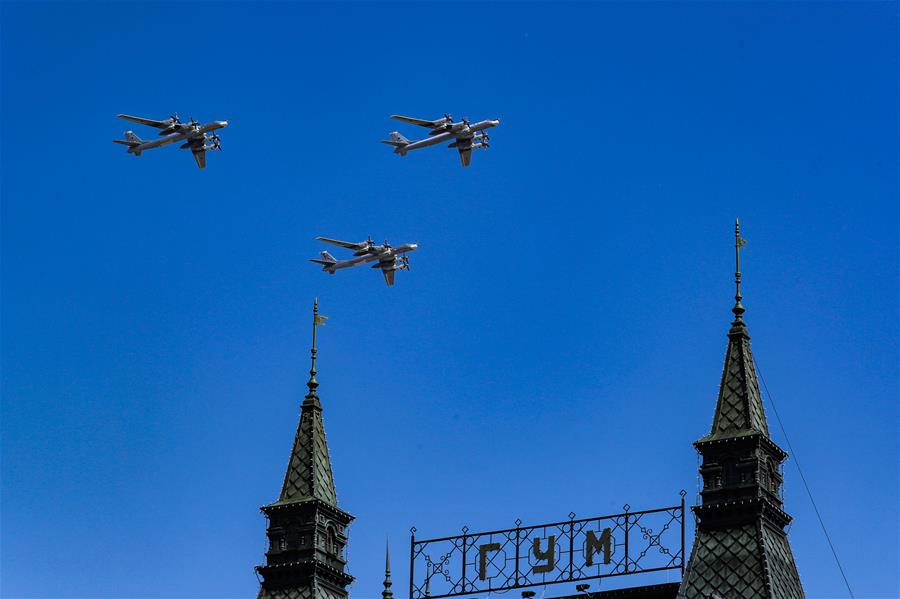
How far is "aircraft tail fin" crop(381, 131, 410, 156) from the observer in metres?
119

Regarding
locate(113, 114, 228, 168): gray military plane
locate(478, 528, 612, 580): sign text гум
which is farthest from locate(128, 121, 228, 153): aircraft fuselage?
locate(478, 528, 612, 580): sign text гум

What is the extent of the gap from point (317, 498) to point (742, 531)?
74.4ft

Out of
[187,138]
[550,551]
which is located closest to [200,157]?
[187,138]

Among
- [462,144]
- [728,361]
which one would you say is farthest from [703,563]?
[462,144]

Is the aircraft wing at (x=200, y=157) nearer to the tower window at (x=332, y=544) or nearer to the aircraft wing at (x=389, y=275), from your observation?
the aircraft wing at (x=389, y=275)

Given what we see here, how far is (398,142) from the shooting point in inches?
4690

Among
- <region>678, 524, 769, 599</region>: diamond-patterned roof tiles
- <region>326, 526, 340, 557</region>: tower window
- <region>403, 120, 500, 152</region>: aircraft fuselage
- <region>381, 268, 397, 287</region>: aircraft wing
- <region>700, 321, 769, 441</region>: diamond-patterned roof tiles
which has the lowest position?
<region>678, 524, 769, 599</region>: diamond-patterned roof tiles

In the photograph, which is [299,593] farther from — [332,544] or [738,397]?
[738,397]

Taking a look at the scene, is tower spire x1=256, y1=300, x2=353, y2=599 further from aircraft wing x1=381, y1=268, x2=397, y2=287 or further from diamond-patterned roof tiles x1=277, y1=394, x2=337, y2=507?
aircraft wing x1=381, y1=268, x2=397, y2=287

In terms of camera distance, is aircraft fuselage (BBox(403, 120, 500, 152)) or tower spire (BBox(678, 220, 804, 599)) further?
aircraft fuselage (BBox(403, 120, 500, 152))

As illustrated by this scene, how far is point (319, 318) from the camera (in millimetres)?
119125

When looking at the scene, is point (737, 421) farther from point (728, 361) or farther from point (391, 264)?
point (391, 264)

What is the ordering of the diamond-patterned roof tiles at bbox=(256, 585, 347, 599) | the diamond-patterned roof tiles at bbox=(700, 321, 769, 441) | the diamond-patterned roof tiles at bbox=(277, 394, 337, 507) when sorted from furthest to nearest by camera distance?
the diamond-patterned roof tiles at bbox=(277, 394, 337, 507) < the diamond-patterned roof tiles at bbox=(256, 585, 347, 599) < the diamond-patterned roof tiles at bbox=(700, 321, 769, 441)

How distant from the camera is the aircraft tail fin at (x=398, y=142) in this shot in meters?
119
